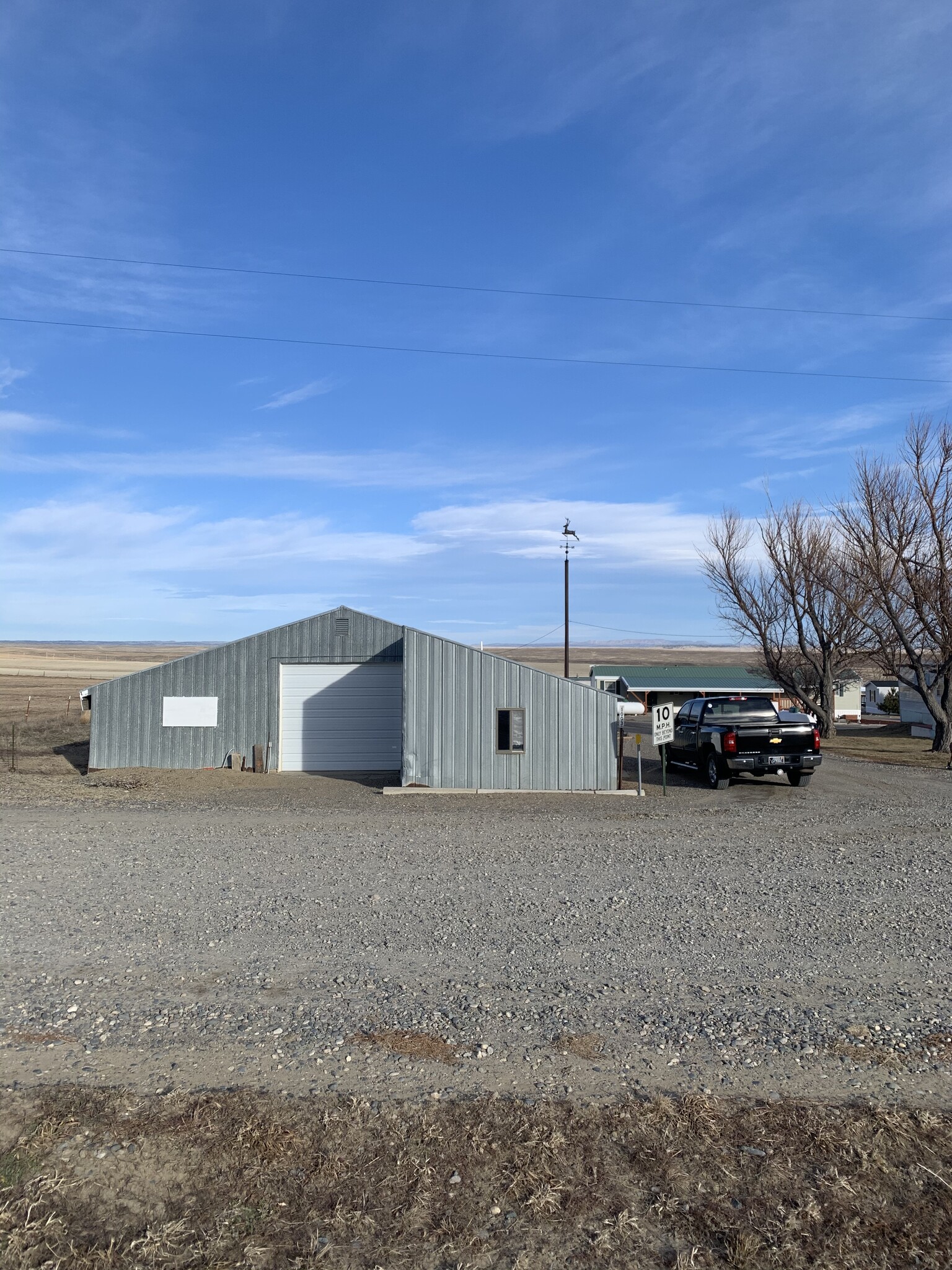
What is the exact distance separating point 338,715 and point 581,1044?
60.7 feet

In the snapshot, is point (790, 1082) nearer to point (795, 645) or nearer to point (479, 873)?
point (479, 873)

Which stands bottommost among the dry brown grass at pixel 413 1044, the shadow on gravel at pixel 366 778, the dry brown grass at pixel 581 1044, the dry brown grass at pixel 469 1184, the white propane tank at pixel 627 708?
the dry brown grass at pixel 469 1184

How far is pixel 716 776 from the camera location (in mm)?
19484

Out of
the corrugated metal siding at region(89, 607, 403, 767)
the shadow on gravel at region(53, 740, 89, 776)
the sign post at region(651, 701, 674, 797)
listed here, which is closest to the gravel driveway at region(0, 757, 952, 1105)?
the sign post at region(651, 701, 674, 797)

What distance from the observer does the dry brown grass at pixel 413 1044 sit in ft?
16.9

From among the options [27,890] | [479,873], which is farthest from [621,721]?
[27,890]

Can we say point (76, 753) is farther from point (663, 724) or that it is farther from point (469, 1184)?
point (469, 1184)

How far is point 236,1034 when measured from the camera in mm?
5438

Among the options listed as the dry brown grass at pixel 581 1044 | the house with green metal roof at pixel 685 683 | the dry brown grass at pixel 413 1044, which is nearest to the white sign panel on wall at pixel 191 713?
the dry brown grass at pixel 413 1044

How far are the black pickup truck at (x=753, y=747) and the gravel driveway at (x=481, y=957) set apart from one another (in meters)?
4.43

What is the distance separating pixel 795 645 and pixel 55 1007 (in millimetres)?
37286

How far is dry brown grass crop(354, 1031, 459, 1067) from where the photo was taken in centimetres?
514

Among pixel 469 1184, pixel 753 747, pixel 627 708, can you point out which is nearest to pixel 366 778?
pixel 627 708

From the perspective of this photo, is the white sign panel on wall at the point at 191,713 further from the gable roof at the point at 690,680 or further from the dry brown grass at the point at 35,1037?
the gable roof at the point at 690,680
